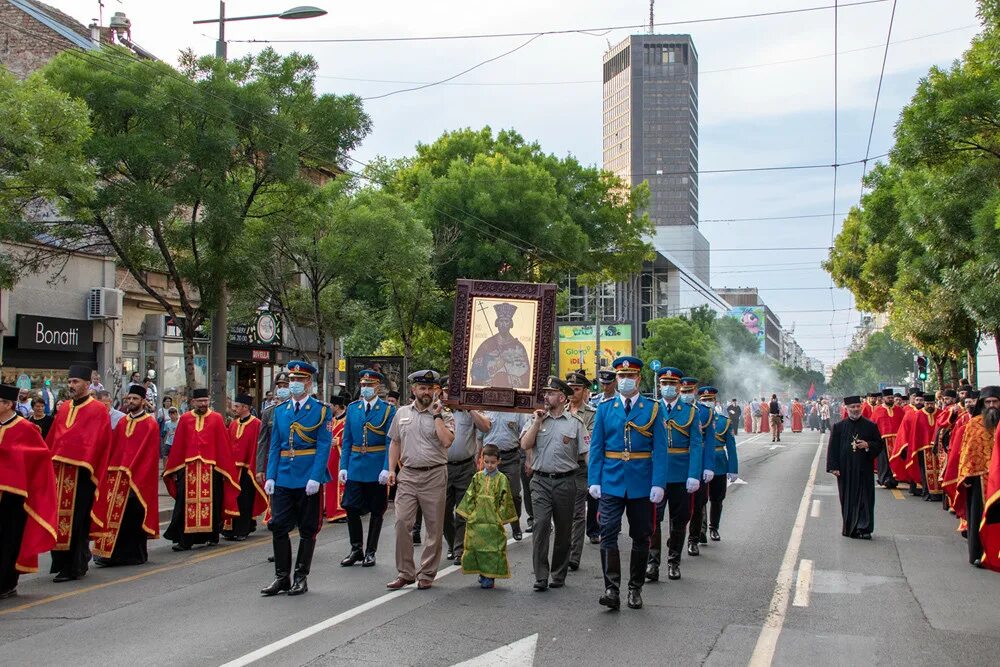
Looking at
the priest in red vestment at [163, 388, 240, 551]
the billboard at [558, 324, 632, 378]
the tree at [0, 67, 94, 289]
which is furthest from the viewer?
the billboard at [558, 324, 632, 378]

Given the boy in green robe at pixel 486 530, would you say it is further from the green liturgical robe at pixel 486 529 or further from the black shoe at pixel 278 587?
the black shoe at pixel 278 587

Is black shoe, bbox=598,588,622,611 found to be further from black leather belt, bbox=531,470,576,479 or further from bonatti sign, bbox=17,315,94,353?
bonatti sign, bbox=17,315,94,353

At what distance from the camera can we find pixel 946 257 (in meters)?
20.3

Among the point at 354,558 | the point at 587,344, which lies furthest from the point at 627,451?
the point at 587,344

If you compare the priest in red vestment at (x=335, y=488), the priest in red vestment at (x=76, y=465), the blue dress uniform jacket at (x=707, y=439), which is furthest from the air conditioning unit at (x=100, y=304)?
the blue dress uniform jacket at (x=707, y=439)

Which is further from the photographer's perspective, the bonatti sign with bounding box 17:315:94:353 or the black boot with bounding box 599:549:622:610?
the bonatti sign with bounding box 17:315:94:353

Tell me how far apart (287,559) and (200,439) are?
4051 mm

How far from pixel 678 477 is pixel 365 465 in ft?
10.5

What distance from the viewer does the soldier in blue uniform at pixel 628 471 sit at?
870 centimetres

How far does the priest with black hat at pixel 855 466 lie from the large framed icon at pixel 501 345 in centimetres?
513

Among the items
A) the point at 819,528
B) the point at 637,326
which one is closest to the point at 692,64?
the point at 637,326

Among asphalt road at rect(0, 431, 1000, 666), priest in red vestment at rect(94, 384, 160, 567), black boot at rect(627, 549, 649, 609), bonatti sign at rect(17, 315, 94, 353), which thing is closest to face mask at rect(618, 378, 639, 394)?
black boot at rect(627, 549, 649, 609)

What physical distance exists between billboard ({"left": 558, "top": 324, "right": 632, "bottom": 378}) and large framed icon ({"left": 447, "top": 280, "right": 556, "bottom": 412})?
45.6 metres

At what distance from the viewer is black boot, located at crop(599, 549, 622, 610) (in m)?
8.47
